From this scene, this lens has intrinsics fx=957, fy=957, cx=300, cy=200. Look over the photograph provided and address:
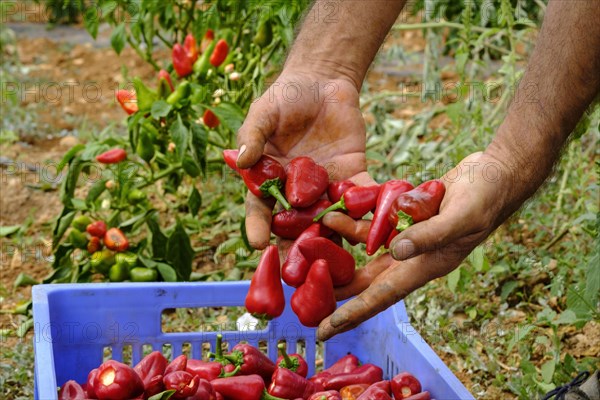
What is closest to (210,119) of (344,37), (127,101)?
(127,101)

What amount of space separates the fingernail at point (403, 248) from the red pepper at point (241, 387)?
691mm

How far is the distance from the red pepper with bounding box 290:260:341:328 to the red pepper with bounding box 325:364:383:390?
0.36 metres

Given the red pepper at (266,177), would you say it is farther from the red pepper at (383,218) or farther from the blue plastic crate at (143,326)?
the blue plastic crate at (143,326)

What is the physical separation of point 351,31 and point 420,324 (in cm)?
98

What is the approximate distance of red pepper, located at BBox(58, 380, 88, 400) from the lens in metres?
2.16

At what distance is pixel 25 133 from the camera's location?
4492mm

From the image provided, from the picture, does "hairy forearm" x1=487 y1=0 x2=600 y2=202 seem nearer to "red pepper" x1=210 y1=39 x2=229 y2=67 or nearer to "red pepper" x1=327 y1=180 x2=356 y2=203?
"red pepper" x1=327 y1=180 x2=356 y2=203

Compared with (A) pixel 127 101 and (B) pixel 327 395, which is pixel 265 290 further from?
(A) pixel 127 101

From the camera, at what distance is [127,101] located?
3080 millimetres

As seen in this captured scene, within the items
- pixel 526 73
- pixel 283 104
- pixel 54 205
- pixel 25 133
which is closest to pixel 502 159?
pixel 526 73

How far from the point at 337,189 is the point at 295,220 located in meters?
0.12

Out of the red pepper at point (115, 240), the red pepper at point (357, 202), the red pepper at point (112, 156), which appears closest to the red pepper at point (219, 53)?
the red pepper at point (112, 156)

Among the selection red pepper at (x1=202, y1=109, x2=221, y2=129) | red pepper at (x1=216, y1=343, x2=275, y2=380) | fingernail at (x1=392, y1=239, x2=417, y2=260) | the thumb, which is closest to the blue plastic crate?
red pepper at (x1=216, y1=343, x2=275, y2=380)

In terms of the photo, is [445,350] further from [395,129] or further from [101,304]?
[395,129]
